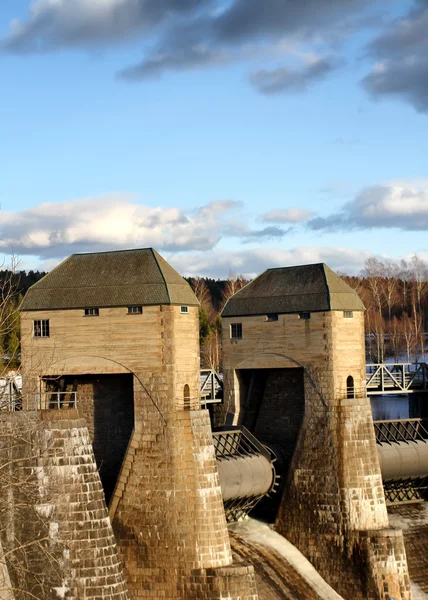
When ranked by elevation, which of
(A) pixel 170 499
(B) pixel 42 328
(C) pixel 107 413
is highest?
(B) pixel 42 328

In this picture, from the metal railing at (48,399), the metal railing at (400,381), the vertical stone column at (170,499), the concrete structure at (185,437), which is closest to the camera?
the concrete structure at (185,437)

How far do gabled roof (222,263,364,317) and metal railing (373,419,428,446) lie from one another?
23.7 feet

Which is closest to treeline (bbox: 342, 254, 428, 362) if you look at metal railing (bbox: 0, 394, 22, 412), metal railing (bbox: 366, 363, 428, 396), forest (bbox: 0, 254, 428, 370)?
forest (bbox: 0, 254, 428, 370)

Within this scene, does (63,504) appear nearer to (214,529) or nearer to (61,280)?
(214,529)

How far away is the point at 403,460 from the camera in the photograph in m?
47.5

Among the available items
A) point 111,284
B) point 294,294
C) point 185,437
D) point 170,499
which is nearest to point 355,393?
point 294,294

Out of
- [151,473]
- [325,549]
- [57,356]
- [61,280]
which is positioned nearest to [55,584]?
[151,473]

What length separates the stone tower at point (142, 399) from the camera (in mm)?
34906

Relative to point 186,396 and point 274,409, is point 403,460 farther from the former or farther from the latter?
point 186,396

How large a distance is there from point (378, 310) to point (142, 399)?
7227 cm

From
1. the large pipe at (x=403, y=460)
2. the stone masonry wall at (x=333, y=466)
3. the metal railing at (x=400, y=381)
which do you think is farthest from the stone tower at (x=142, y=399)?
the metal railing at (x=400, y=381)

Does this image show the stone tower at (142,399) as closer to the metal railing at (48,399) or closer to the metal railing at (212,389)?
the metal railing at (48,399)

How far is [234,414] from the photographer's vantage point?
1831 inches

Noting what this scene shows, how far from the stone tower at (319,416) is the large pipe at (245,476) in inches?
67.4
